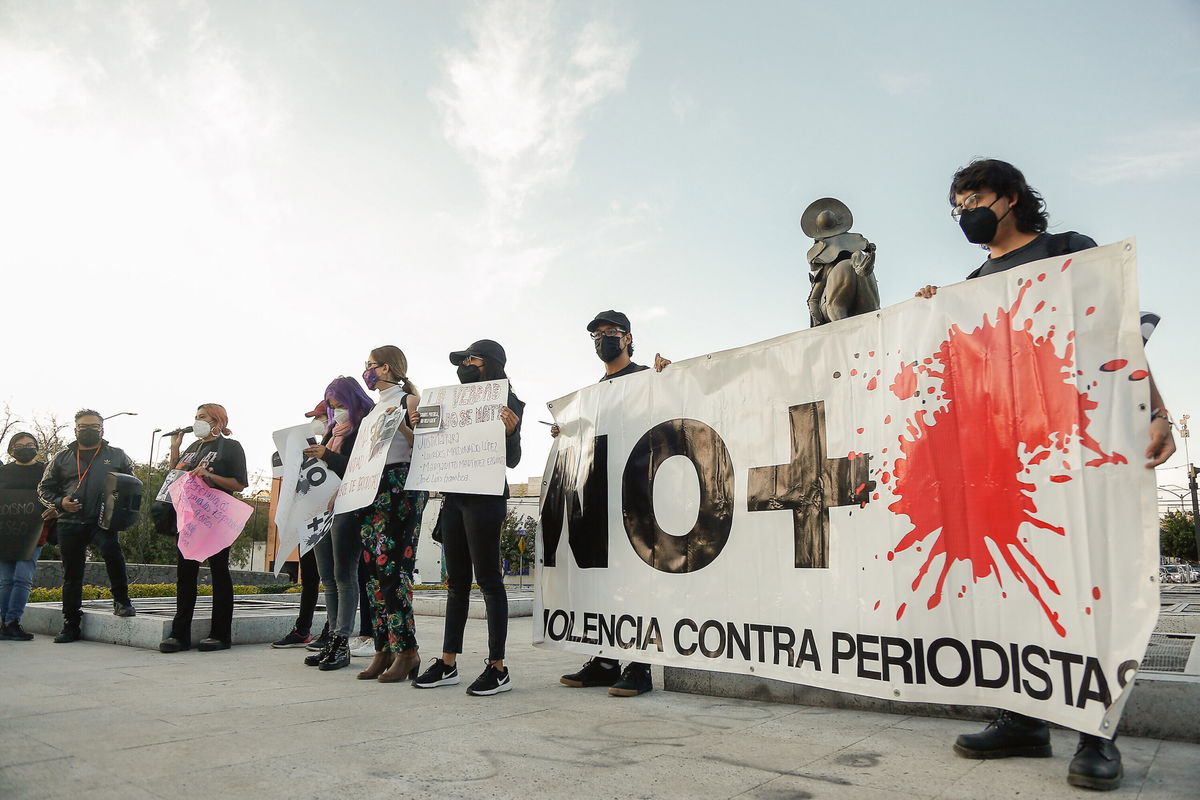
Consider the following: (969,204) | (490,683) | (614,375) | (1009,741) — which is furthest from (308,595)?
(969,204)

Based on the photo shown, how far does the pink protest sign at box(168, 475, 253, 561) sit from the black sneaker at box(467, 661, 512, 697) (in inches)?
115

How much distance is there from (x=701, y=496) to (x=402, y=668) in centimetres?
213

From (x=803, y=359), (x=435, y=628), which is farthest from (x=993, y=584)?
(x=435, y=628)

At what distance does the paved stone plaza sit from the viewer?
234cm

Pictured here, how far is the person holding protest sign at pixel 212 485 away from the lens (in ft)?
19.7

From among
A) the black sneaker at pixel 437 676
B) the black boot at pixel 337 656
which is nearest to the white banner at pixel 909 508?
the black sneaker at pixel 437 676

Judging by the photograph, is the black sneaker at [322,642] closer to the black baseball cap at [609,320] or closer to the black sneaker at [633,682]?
the black sneaker at [633,682]

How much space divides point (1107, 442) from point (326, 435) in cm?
503

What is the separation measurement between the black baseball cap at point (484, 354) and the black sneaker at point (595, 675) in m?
1.95

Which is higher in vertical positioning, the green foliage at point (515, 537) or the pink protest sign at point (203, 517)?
the pink protest sign at point (203, 517)

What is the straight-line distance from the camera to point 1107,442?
2656 mm

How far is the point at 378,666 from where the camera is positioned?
471 centimetres

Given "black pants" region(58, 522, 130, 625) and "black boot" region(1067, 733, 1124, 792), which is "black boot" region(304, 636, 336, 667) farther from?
"black boot" region(1067, 733, 1124, 792)

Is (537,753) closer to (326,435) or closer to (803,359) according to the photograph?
(803,359)
